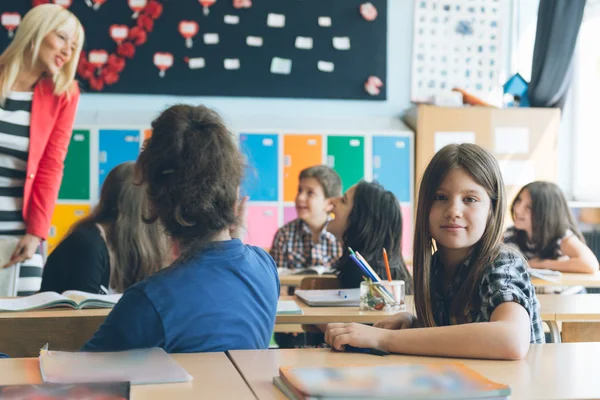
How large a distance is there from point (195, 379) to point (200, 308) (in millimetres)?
244

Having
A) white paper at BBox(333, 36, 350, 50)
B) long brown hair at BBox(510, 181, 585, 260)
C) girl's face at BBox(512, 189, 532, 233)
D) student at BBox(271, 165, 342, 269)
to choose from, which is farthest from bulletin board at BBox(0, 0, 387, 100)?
long brown hair at BBox(510, 181, 585, 260)

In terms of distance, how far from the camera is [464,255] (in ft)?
5.57

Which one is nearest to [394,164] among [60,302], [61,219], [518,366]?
[61,219]

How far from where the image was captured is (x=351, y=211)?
2695 millimetres

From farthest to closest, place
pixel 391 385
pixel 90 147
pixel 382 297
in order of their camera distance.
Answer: pixel 90 147, pixel 382 297, pixel 391 385

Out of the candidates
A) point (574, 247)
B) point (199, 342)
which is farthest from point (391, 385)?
point (574, 247)

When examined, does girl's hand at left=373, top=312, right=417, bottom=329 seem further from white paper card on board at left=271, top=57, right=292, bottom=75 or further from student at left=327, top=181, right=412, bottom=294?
white paper card on board at left=271, top=57, right=292, bottom=75

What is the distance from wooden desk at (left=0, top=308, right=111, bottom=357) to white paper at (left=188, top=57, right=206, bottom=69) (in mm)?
3901

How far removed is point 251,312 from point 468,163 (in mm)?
570

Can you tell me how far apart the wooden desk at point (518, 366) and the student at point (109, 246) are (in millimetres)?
1134

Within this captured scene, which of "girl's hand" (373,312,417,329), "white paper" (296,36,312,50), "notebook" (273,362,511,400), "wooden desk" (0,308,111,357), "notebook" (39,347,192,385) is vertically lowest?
"wooden desk" (0,308,111,357)

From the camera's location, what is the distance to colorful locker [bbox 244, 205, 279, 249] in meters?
5.44

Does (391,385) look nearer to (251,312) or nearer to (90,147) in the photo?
(251,312)

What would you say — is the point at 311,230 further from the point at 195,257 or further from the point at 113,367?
the point at 113,367
